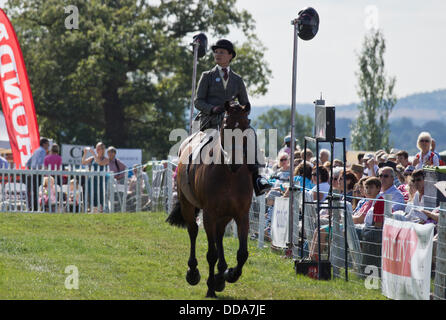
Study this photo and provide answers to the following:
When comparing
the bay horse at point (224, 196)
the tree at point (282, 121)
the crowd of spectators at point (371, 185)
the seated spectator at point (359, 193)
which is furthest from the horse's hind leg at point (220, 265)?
the tree at point (282, 121)

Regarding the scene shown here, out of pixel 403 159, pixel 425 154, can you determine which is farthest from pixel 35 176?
pixel 425 154

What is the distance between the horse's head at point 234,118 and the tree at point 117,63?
38389 millimetres

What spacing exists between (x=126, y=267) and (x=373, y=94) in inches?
2397

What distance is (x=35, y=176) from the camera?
22359mm

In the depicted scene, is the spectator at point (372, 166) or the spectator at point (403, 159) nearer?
the spectator at point (403, 159)

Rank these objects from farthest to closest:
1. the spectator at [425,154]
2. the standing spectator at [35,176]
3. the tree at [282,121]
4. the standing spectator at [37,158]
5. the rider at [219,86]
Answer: the tree at [282,121]
the standing spectator at [37,158]
the standing spectator at [35,176]
the spectator at [425,154]
the rider at [219,86]

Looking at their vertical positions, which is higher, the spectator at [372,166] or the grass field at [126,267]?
the spectator at [372,166]

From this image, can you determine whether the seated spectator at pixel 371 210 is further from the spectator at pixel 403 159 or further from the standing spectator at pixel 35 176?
the standing spectator at pixel 35 176

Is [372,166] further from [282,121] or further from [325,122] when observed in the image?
[282,121]

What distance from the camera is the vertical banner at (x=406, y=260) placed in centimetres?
834
